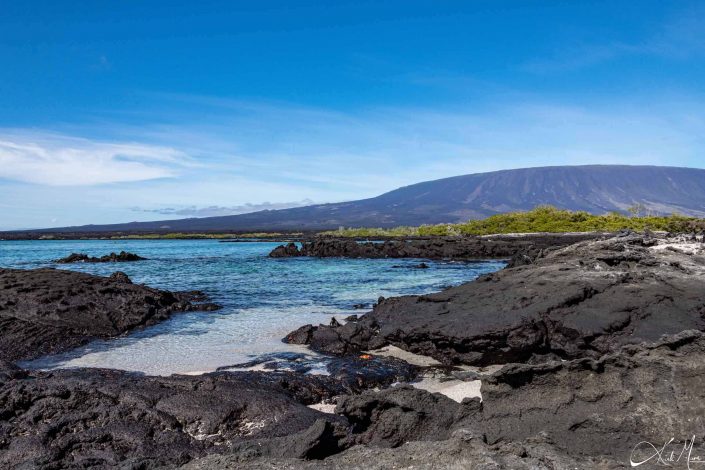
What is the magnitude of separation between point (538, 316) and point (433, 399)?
6.10 m

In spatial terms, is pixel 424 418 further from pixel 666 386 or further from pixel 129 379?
pixel 129 379

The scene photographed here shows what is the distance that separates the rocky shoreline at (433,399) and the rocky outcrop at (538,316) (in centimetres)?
4

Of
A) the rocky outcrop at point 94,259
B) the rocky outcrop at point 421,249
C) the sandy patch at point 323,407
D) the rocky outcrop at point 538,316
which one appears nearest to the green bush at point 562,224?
the rocky outcrop at point 421,249

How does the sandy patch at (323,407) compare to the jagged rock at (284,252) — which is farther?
the jagged rock at (284,252)

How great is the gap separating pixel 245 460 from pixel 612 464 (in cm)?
301

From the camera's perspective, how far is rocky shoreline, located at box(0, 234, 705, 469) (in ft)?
15.4

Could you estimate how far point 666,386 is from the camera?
5.31 metres

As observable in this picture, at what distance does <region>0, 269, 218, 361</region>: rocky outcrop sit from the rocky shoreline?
18 cm

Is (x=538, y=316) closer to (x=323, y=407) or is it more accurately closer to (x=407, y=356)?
(x=407, y=356)

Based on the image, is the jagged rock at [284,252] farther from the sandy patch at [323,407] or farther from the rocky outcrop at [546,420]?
the rocky outcrop at [546,420]

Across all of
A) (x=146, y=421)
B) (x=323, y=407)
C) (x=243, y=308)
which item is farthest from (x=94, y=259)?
(x=146, y=421)

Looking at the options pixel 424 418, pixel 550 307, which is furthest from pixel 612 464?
pixel 550 307

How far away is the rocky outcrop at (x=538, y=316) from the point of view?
430 inches

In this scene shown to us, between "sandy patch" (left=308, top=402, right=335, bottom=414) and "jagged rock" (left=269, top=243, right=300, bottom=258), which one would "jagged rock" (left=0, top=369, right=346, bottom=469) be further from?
"jagged rock" (left=269, top=243, right=300, bottom=258)
